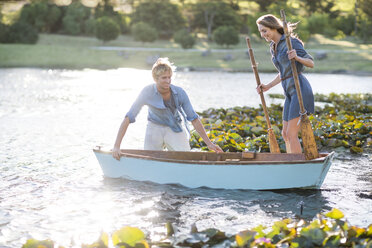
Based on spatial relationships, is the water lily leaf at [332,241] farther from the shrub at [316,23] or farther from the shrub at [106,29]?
the shrub at [316,23]

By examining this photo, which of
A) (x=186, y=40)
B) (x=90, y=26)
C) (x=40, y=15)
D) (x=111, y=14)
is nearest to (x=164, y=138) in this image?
(x=186, y=40)

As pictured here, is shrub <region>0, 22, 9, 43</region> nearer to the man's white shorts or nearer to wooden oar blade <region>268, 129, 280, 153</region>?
the man's white shorts

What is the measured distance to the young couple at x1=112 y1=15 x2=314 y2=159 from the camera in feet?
21.7

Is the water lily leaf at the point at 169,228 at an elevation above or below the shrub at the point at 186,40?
below

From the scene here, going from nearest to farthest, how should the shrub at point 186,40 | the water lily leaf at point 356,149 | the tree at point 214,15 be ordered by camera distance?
1. the water lily leaf at point 356,149
2. the shrub at point 186,40
3. the tree at point 214,15

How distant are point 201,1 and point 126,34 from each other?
1130 cm

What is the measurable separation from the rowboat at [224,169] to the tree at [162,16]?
62.9 meters

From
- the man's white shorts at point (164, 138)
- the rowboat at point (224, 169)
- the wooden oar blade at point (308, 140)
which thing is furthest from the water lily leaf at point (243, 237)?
the man's white shorts at point (164, 138)

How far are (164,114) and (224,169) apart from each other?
1.13m

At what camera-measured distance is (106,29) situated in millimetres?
56938

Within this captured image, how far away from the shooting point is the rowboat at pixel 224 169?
6.52m

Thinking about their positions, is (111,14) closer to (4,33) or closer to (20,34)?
(20,34)

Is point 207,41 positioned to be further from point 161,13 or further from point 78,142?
A: point 78,142

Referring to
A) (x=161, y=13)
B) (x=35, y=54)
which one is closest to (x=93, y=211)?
(x=35, y=54)
